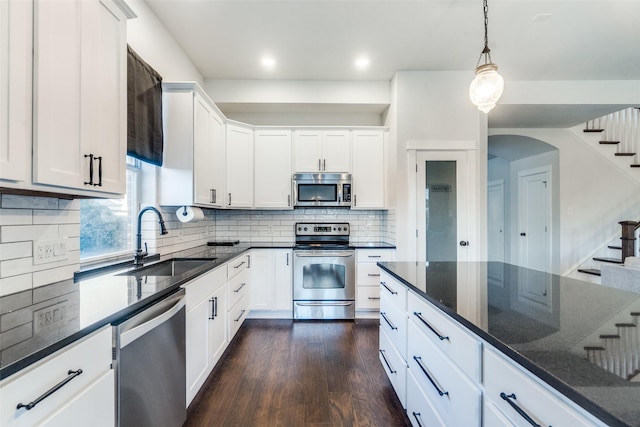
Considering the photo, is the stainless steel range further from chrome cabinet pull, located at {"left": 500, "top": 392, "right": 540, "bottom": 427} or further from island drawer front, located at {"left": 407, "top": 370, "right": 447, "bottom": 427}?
chrome cabinet pull, located at {"left": 500, "top": 392, "right": 540, "bottom": 427}

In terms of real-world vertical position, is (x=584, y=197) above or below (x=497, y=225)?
above

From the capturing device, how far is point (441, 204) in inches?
138

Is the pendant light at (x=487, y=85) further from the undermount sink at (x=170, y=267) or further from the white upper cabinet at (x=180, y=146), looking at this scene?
the undermount sink at (x=170, y=267)

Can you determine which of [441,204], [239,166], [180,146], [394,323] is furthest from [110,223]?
[441,204]

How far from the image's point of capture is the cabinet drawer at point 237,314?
8.70 feet

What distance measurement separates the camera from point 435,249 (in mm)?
3484

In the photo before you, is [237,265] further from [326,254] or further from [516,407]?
[516,407]

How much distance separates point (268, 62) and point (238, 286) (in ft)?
8.41

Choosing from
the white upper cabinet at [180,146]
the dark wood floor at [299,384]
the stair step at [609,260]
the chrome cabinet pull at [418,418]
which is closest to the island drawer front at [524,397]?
the chrome cabinet pull at [418,418]

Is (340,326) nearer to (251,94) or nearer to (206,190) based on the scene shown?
(206,190)

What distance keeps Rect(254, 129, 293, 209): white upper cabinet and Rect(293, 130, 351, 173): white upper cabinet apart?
12 centimetres

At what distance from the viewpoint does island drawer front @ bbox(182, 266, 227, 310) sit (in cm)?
175

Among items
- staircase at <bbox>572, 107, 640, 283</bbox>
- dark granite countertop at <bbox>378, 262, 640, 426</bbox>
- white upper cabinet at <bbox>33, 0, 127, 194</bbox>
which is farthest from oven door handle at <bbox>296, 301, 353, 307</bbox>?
staircase at <bbox>572, 107, 640, 283</bbox>

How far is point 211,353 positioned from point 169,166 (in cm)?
163
